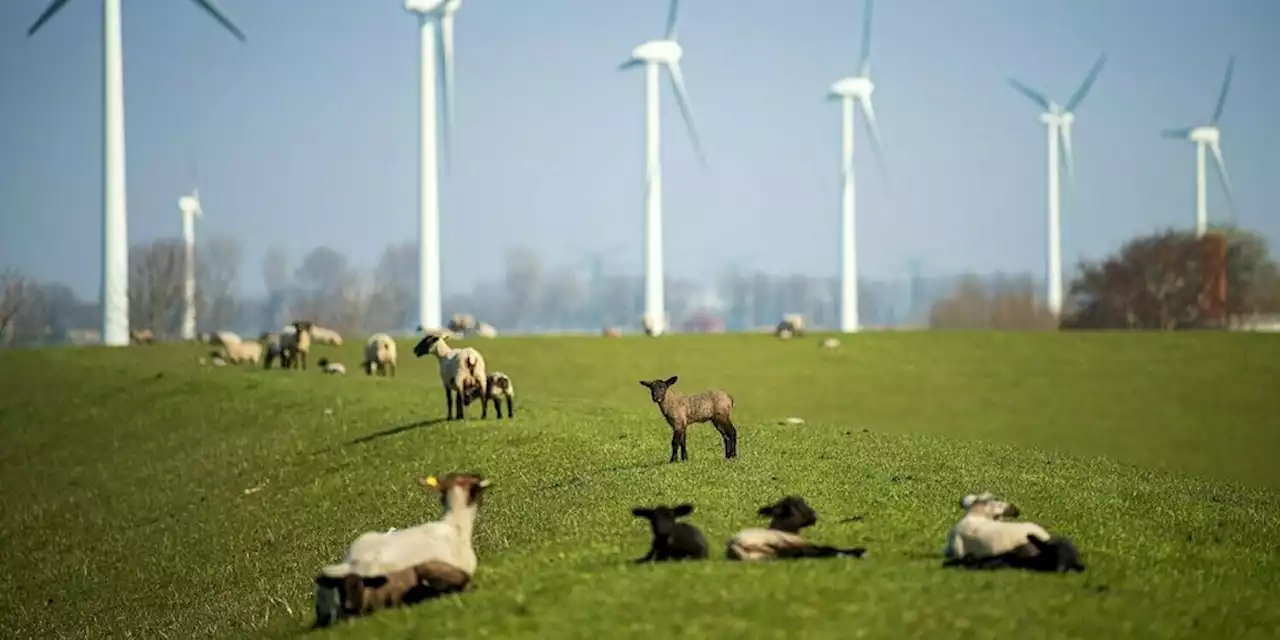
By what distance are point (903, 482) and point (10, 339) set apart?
303 ft

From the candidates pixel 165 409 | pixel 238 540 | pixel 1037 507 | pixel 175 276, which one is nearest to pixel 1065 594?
pixel 1037 507

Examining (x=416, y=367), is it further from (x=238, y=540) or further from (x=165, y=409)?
(x=238, y=540)

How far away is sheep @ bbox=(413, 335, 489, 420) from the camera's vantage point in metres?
28.4

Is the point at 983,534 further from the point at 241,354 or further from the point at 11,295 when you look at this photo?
the point at 11,295

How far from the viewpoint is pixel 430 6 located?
7812cm

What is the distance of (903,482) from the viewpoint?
2033 centimetres

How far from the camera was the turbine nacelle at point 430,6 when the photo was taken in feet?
250

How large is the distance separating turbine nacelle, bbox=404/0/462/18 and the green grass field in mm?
23231

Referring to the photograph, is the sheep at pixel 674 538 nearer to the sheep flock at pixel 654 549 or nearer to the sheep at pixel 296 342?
the sheep flock at pixel 654 549

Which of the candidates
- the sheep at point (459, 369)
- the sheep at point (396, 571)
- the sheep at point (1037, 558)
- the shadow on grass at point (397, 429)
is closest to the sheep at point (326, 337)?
the shadow on grass at point (397, 429)

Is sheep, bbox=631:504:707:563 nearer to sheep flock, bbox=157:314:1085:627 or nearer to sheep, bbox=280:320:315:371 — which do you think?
sheep flock, bbox=157:314:1085:627

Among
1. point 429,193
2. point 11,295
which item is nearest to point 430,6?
point 429,193

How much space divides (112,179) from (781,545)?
6409 centimetres

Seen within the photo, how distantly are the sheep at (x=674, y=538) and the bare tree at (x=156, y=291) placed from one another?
329 ft
